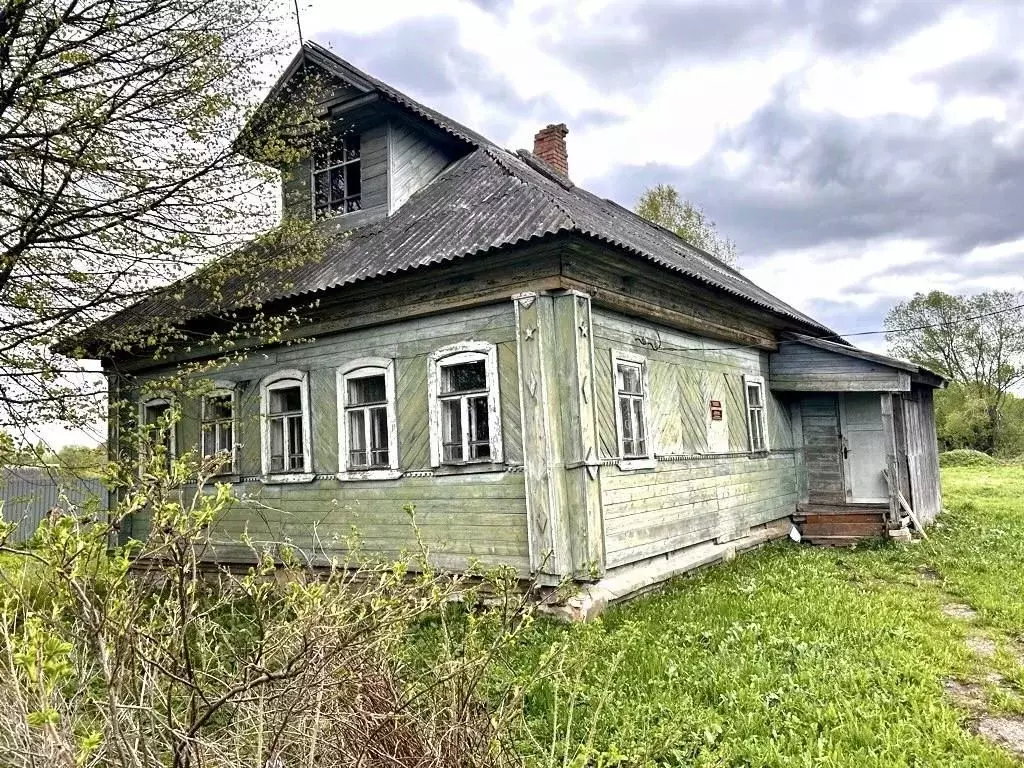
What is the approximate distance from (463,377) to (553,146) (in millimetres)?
8259

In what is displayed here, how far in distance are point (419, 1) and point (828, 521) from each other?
1059 centimetres

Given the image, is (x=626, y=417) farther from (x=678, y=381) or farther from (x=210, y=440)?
(x=210, y=440)

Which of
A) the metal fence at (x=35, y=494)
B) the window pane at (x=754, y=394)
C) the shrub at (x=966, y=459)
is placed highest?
the window pane at (x=754, y=394)

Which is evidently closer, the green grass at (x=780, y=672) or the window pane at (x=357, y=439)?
the green grass at (x=780, y=672)

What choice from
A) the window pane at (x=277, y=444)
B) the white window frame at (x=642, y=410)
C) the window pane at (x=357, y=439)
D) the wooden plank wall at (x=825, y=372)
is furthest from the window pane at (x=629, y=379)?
the wooden plank wall at (x=825, y=372)

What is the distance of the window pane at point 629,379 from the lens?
838 cm

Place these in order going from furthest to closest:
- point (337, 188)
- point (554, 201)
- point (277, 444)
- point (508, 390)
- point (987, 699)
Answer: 1. point (337, 188)
2. point (277, 444)
3. point (554, 201)
4. point (508, 390)
5. point (987, 699)

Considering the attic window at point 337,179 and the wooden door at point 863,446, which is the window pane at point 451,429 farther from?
the wooden door at point 863,446

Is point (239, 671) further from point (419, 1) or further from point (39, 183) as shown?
point (39, 183)

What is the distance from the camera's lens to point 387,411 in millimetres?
8469

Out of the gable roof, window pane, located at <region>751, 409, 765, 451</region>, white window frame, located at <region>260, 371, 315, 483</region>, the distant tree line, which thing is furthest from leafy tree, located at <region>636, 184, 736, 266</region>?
the distant tree line

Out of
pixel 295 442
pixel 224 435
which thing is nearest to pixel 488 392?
pixel 295 442

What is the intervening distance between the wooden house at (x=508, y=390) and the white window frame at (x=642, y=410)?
0.11ft

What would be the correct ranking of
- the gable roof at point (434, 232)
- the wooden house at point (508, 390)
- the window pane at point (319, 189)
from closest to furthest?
the wooden house at point (508, 390)
the gable roof at point (434, 232)
the window pane at point (319, 189)
